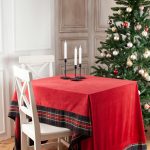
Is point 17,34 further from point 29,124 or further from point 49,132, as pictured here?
point 49,132

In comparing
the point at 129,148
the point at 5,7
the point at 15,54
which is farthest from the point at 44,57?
the point at 129,148

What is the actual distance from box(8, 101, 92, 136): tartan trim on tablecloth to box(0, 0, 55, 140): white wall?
2.71 feet

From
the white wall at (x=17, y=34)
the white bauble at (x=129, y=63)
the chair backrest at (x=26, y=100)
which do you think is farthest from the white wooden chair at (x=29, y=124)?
the white bauble at (x=129, y=63)

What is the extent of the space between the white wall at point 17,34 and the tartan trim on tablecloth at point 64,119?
0.83 meters

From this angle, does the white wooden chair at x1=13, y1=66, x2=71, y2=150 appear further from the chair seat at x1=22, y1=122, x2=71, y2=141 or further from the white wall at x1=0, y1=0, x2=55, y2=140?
the white wall at x1=0, y1=0, x2=55, y2=140

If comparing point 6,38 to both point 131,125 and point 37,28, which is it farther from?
point 131,125

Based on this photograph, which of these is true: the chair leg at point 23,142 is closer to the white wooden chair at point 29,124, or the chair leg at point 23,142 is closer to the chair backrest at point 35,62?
the white wooden chair at point 29,124

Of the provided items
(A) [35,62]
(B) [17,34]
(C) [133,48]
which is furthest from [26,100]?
(C) [133,48]

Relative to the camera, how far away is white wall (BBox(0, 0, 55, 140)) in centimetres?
364

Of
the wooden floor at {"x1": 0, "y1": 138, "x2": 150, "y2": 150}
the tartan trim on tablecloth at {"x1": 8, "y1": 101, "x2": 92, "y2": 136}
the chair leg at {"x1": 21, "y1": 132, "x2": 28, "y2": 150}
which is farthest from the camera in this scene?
the wooden floor at {"x1": 0, "y1": 138, "x2": 150, "y2": 150}

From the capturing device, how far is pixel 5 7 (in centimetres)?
361

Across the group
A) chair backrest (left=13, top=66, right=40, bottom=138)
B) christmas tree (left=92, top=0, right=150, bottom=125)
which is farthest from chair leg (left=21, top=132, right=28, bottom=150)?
christmas tree (left=92, top=0, right=150, bottom=125)

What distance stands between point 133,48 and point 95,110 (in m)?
1.33

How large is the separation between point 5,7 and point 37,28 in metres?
0.53
